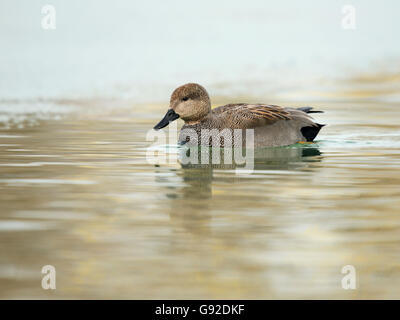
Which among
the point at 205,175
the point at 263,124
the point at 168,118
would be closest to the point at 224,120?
the point at 263,124

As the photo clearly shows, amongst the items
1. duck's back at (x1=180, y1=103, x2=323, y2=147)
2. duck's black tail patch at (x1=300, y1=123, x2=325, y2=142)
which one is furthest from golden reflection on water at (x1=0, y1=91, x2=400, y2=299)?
duck's black tail patch at (x1=300, y1=123, x2=325, y2=142)

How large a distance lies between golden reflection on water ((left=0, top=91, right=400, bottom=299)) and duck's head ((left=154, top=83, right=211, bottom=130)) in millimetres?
1387

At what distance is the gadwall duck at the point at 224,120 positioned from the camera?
11.6 meters

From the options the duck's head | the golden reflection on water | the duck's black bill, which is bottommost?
the golden reflection on water

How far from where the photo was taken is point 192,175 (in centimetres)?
876

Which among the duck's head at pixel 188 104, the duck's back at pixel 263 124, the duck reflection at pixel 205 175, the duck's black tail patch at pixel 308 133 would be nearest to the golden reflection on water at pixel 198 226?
the duck reflection at pixel 205 175

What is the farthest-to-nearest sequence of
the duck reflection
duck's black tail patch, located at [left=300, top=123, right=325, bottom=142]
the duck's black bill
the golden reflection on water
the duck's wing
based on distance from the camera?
duck's black tail patch, located at [left=300, top=123, right=325, bottom=142] → the duck's black bill → the duck's wing → the duck reflection → the golden reflection on water

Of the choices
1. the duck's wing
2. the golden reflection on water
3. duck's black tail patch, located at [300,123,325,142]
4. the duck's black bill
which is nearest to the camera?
the golden reflection on water

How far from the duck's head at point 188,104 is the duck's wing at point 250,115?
0.92ft

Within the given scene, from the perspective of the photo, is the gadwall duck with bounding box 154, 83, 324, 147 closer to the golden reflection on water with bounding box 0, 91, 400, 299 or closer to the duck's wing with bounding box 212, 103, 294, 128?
the duck's wing with bounding box 212, 103, 294, 128

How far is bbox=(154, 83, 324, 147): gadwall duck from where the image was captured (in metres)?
11.6

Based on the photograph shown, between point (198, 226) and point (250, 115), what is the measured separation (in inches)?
224

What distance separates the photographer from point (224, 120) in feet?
38.2
